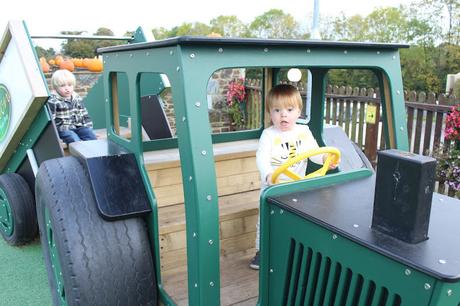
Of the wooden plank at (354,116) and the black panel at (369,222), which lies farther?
the wooden plank at (354,116)

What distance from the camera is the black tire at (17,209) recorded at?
312 centimetres

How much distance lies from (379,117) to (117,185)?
542 cm

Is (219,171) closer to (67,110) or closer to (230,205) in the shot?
(230,205)

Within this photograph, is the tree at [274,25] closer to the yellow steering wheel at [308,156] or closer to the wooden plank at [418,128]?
the wooden plank at [418,128]

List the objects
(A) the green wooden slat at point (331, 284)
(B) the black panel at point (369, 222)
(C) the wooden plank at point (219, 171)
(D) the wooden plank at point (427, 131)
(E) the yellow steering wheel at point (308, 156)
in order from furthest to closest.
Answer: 1. (D) the wooden plank at point (427, 131)
2. (C) the wooden plank at point (219, 171)
3. (E) the yellow steering wheel at point (308, 156)
4. (A) the green wooden slat at point (331, 284)
5. (B) the black panel at point (369, 222)

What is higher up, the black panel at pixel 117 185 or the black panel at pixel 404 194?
the black panel at pixel 404 194

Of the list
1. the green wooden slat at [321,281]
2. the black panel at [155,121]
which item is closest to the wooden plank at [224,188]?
the green wooden slat at [321,281]

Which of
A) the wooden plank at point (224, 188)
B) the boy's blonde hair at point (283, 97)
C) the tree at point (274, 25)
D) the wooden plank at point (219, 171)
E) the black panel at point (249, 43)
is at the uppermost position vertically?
the tree at point (274, 25)

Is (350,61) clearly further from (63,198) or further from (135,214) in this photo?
(63,198)

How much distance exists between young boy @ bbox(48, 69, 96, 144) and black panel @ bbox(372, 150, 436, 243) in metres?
3.16

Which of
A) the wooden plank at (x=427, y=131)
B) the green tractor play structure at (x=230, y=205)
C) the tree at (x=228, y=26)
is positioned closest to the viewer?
the green tractor play structure at (x=230, y=205)

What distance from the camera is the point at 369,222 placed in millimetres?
1344

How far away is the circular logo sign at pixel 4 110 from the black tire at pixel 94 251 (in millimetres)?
1354

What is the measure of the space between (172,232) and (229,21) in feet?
86.2
